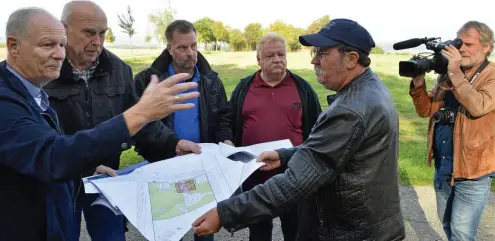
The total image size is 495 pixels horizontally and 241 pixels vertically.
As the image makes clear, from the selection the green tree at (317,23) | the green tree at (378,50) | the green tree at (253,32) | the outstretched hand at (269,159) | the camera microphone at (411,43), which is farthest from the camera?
the green tree at (253,32)

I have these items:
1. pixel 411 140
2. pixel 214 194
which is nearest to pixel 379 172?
pixel 214 194

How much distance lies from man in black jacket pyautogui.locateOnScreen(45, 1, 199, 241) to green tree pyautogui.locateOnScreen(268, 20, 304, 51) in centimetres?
3238

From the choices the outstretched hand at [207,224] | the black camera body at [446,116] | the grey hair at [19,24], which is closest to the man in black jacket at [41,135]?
the grey hair at [19,24]

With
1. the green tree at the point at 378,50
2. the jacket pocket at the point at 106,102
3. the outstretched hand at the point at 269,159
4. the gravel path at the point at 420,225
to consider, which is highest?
the jacket pocket at the point at 106,102

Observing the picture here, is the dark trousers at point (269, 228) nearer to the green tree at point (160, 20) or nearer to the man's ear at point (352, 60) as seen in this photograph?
the man's ear at point (352, 60)

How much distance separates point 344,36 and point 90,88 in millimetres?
1715

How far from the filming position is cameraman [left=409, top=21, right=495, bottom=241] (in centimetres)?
279

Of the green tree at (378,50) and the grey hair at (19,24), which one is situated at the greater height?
the grey hair at (19,24)

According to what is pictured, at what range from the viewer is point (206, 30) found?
50281mm

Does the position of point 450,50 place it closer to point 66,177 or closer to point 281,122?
point 281,122

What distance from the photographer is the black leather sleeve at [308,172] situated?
1.75 meters

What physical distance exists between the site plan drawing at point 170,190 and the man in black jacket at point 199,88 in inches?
33.5

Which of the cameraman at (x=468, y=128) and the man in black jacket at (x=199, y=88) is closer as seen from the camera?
the cameraman at (x=468, y=128)

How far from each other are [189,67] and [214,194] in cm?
164
